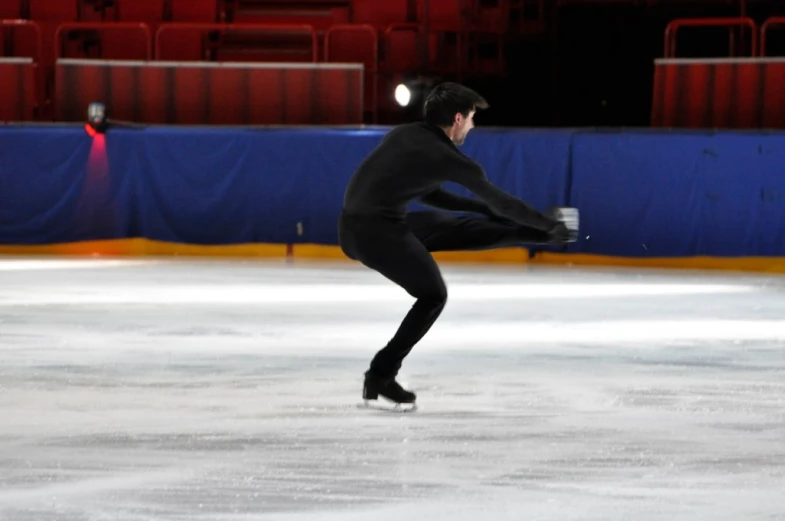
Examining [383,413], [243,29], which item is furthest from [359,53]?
[383,413]

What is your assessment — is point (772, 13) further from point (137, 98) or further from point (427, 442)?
point (427, 442)

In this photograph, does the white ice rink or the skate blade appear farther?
the skate blade

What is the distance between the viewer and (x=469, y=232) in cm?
715

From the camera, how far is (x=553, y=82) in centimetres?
2369

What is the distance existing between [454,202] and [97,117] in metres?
14.8

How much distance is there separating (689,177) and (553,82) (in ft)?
14.3

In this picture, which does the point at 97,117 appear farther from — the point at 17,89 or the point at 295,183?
the point at 295,183

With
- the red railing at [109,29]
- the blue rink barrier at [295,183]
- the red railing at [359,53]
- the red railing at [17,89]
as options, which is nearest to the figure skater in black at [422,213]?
the blue rink barrier at [295,183]

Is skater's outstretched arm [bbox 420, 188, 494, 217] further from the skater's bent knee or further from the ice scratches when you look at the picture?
the ice scratches

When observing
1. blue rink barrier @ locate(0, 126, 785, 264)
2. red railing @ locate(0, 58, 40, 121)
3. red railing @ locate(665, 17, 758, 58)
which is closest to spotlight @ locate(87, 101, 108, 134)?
blue rink barrier @ locate(0, 126, 785, 264)

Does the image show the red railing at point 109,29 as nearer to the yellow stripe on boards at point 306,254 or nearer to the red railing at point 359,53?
the red railing at point 359,53

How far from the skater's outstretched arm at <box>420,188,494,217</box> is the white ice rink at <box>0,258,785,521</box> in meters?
1.03

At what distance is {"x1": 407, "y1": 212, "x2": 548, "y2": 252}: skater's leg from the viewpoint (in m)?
7.12

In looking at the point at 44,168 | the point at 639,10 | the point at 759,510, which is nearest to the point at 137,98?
the point at 44,168
